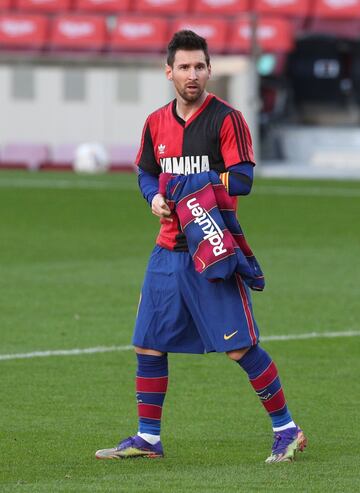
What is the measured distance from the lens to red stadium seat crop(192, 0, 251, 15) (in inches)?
1384

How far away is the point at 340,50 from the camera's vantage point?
34.6m

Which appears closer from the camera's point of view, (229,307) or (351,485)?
(351,485)

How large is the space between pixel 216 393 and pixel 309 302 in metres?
4.23

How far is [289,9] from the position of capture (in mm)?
34938

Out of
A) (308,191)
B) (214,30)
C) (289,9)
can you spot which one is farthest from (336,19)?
(308,191)

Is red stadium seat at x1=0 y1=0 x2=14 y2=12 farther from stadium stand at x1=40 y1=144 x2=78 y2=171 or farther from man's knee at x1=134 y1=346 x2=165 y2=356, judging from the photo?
man's knee at x1=134 y1=346 x2=165 y2=356

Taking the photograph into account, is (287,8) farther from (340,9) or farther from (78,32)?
(78,32)

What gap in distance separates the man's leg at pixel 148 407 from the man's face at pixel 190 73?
1.23 m

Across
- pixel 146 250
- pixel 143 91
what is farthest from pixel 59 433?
pixel 143 91

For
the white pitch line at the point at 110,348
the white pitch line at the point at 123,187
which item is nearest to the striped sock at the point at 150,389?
the white pitch line at the point at 110,348

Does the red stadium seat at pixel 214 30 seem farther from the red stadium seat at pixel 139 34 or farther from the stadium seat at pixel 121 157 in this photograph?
the stadium seat at pixel 121 157

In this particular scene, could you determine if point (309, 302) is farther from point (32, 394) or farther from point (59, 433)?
point (59, 433)

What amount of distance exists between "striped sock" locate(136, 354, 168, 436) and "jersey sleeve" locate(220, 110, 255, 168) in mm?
1010

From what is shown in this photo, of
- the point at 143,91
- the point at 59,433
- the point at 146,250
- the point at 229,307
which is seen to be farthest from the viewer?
the point at 143,91
